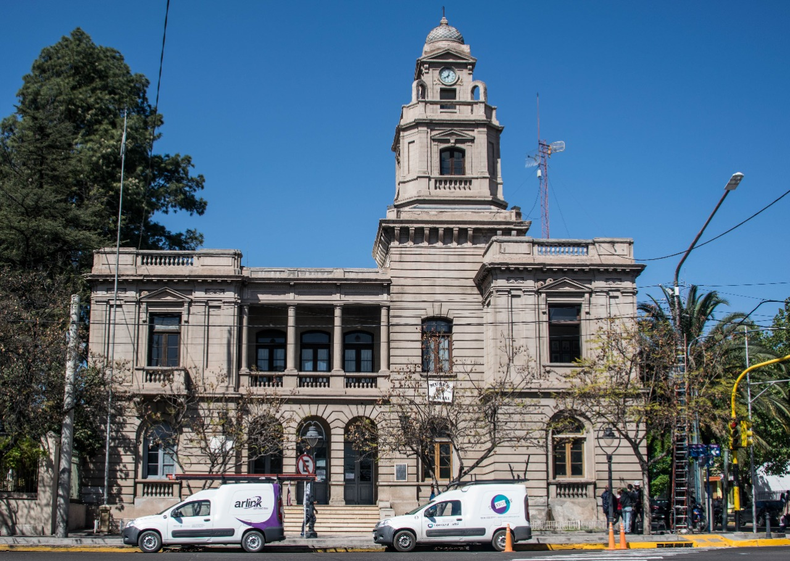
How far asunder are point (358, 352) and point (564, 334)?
9.65m

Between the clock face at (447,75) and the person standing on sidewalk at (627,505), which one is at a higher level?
the clock face at (447,75)

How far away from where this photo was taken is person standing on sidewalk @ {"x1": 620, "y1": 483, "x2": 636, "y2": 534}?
117 feet

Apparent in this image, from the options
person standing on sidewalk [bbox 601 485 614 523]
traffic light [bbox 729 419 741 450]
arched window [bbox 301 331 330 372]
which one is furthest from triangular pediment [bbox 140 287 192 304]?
traffic light [bbox 729 419 741 450]

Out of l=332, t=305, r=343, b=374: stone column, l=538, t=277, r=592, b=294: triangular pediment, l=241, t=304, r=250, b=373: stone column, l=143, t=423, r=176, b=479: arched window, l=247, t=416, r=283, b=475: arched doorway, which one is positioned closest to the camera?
l=247, t=416, r=283, b=475: arched doorway

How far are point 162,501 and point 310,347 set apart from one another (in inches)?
387

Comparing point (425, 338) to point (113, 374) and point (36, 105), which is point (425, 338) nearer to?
point (113, 374)

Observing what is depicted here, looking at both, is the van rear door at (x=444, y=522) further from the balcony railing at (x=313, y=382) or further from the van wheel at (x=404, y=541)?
the balcony railing at (x=313, y=382)

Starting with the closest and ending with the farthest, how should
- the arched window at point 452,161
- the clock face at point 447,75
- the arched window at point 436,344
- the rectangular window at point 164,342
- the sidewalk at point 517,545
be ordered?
1. the sidewalk at point 517,545
2. the rectangular window at point 164,342
3. the arched window at point 436,344
4. the arched window at point 452,161
5. the clock face at point 447,75

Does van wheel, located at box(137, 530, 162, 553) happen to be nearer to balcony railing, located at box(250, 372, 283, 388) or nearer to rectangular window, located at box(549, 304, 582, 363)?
balcony railing, located at box(250, 372, 283, 388)

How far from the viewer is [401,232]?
44531 millimetres

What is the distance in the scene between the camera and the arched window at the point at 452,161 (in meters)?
46.5

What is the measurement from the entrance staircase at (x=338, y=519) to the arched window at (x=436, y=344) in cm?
649

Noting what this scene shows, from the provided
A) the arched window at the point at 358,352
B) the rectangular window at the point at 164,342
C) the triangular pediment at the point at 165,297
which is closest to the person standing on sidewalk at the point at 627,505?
the arched window at the point at 358,352

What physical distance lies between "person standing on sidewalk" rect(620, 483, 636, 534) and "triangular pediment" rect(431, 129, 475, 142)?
18000 millimetres
